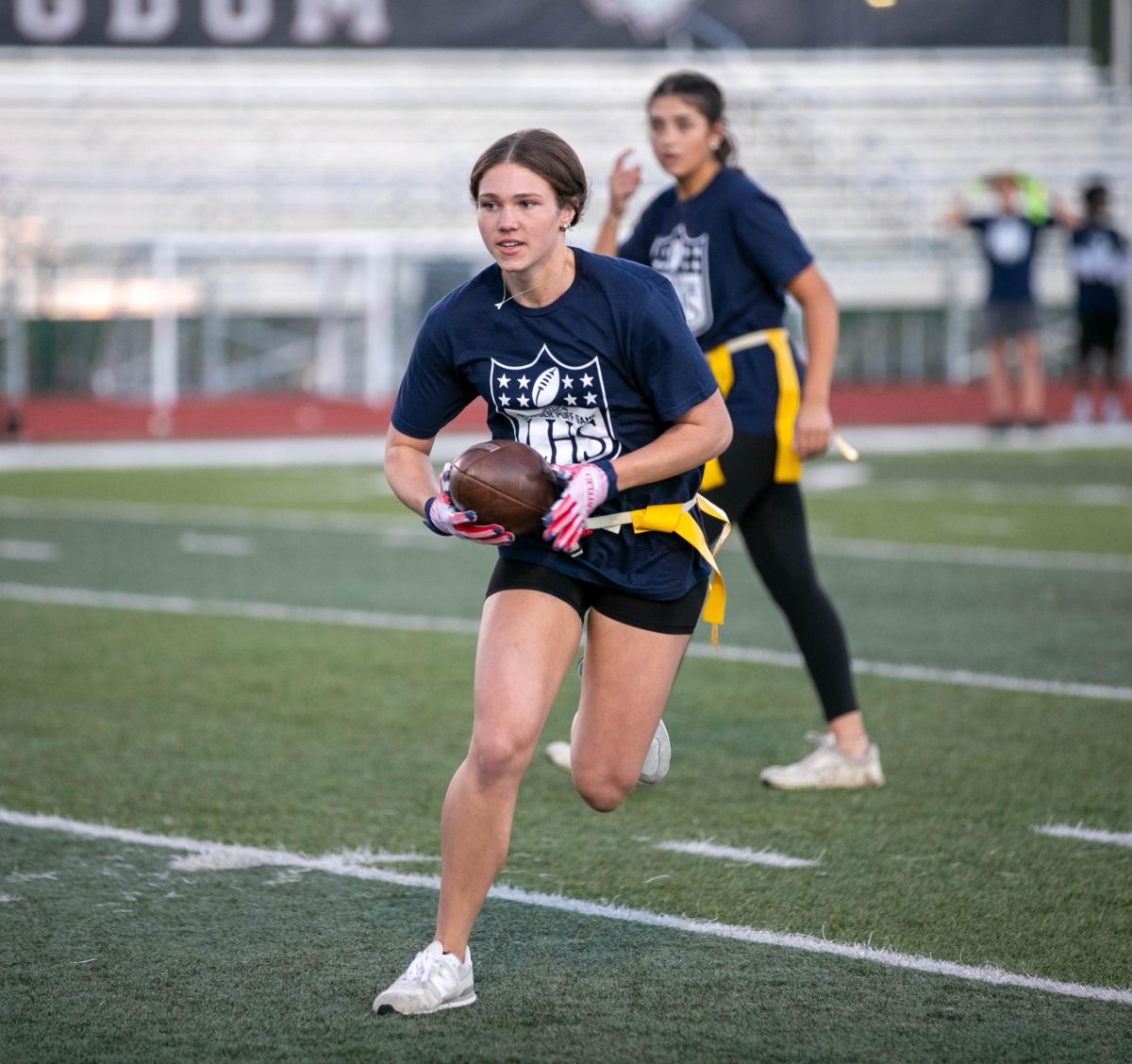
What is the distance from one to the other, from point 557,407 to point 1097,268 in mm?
15755

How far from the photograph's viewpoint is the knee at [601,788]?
161 inches

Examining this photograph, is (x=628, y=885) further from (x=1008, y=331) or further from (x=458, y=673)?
(x=1008, y=331)

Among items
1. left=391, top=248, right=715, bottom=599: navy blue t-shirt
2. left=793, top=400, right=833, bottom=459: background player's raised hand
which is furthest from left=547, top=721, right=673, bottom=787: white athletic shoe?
left=793, top=400, right=833, bottom=459: background player's raised hand

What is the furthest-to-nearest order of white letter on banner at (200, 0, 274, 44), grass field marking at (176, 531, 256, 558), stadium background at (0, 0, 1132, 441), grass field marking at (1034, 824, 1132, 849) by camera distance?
Result: white letter on banner at (200, 0, 274, 44), stadium background at (0, 0, 1132, 441), grass field marking at (176, 531, 256, 558), grass field marking at (1034, 824, 1132, 849)

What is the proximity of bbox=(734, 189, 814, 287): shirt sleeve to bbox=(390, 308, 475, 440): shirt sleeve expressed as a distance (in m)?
1.68

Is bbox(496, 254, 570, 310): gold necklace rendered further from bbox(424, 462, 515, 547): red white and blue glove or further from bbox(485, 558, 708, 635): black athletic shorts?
bbox(485, 558, 708, 635): black athletic shorts

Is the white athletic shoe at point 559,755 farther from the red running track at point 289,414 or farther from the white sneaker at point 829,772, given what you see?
the red running track at point 289,414

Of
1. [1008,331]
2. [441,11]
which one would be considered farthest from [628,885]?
[441,11]

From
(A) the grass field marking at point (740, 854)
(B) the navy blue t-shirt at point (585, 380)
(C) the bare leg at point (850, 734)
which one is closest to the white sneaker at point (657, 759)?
(B) the navy blue t-shirt at point (585, 380)

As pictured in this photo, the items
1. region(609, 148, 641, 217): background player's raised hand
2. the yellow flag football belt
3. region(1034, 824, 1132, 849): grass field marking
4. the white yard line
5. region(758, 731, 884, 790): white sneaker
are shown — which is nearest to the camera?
the yellow flag football belt

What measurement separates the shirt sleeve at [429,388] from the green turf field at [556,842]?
44.1 inches

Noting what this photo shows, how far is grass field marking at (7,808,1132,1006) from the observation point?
12.7 feet

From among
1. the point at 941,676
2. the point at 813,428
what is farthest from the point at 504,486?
the point at 941,676

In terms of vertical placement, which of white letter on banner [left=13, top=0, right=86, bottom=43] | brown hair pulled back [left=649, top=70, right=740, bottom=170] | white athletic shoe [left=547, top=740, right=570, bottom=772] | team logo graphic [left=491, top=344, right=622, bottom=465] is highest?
white letter on banner [left=13, top=0, right=86, bottom=43]
